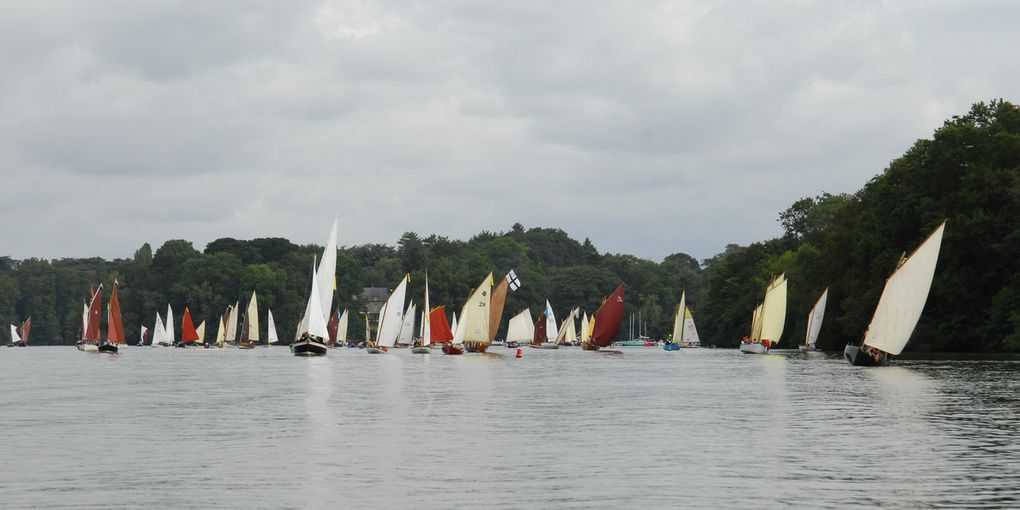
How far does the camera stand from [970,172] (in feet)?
335

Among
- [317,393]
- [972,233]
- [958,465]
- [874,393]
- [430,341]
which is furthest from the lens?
[430,341]

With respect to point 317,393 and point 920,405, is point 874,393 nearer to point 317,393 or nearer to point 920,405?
point 920,405

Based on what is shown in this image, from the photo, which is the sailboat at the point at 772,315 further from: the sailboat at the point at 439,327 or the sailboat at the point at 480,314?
the sailboat at the point at 439,327

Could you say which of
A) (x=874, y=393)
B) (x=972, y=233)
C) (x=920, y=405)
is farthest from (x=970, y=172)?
(x=920, y=405)

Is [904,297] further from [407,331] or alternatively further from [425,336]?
[407,331]

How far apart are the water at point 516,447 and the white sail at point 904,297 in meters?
19.2

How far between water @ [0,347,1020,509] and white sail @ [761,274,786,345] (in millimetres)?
79413

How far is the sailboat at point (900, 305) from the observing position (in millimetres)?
77750

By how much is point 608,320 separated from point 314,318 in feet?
119

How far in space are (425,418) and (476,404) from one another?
7245mm

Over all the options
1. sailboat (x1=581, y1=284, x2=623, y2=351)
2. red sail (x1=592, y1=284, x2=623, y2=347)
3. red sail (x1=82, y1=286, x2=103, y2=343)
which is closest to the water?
red sail (x1=592, y1=284, x2=623, y2=347)

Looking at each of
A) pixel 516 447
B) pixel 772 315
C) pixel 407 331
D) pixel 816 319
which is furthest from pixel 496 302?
pixel 516 447

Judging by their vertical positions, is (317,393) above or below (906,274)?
below

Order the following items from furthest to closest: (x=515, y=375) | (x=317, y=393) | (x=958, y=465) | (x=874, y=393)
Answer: (x=515, y=375), (x=317, y=393), (x=874, y=393), (x=958, y=465)
